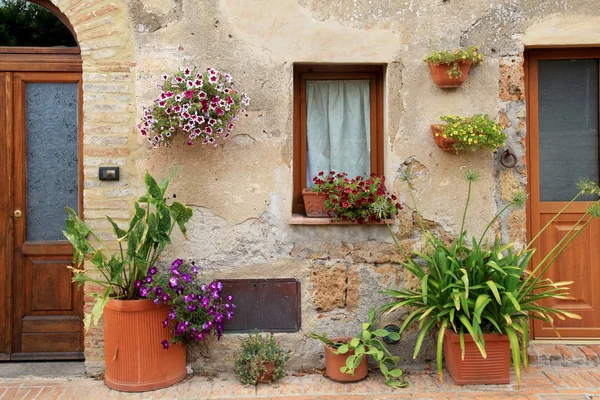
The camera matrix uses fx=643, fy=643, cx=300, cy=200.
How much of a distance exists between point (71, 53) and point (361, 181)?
2.54m

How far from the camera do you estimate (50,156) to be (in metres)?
5.23

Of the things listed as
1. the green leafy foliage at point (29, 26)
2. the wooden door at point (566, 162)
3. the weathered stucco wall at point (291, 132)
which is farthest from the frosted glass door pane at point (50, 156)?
the wooden door at point (566, 162)

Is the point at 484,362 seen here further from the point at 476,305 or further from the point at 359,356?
the point at 359,356

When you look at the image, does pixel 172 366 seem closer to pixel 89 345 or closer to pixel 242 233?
pixel 89 345

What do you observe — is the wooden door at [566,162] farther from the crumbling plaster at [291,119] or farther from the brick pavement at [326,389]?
the brick pavement at [326,389]

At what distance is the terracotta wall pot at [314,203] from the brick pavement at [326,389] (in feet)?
4.11

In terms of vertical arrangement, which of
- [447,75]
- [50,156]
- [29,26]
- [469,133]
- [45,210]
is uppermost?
[29,26]

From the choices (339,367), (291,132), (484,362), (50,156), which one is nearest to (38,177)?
(50,156)

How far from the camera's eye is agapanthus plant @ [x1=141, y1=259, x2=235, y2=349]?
450 cm

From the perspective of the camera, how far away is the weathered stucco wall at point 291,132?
495cm

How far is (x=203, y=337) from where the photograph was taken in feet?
15.2

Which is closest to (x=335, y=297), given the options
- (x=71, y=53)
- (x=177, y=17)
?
(x=177, y=17)

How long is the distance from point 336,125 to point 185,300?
1.91 m

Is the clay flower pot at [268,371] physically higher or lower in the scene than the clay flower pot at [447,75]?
lower
